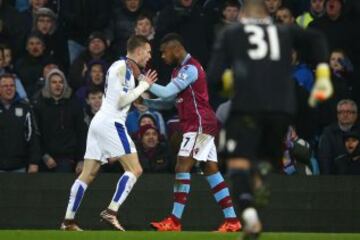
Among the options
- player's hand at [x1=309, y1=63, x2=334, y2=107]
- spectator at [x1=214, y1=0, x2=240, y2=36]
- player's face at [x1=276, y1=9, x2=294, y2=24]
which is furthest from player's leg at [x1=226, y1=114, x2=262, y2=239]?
spectator at [x1=214, y1=0, x2=240, y2=36]

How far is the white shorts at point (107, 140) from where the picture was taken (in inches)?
634

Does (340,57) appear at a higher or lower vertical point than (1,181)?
higher

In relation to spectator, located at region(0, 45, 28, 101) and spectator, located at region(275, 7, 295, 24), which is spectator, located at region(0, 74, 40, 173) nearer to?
spectator, located at region(0, 45, 28, 101)

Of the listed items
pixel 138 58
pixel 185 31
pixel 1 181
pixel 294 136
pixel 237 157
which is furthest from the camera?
pixel 185 31

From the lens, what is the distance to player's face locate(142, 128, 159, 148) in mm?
18562

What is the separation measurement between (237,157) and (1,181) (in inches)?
Result: 255

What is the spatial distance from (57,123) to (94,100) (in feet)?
2.16

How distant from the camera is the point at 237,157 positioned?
1207cm

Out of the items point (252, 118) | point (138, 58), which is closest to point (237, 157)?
point (252, 118)

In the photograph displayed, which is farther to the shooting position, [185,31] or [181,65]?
[185,31]

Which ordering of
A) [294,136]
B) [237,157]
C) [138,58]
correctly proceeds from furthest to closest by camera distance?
[294,136] < [138,58] < [237,157]

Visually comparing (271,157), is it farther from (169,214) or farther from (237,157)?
(169,214)

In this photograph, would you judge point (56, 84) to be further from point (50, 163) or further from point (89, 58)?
point (89, 58)

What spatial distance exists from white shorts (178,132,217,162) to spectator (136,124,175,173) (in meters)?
1.83
